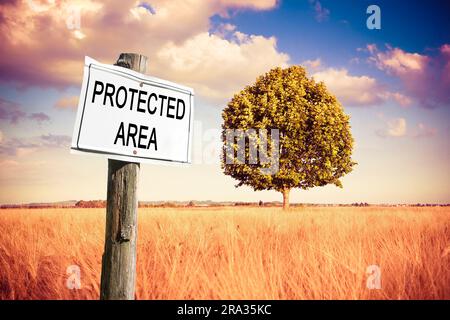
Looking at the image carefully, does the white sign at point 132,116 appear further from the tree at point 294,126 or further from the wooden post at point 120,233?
the tree at point 294,126

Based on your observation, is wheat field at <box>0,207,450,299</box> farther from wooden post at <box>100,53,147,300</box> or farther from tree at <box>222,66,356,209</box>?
tree at <box>222,66,356,209</box>

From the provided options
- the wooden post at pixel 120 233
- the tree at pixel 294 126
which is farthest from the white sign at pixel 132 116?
the tree at pixel 294 126

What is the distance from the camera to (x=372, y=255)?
392 centimetres

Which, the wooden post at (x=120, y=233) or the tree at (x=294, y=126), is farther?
the tree at (x=294, y=126)

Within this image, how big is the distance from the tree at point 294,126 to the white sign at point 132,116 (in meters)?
15.2

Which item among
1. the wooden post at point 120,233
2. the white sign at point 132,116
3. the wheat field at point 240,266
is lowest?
the wheat field at point 240,266

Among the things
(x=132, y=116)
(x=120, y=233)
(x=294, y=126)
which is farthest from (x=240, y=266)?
(x=294, y=126)

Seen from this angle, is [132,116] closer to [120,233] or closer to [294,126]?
[120,233]

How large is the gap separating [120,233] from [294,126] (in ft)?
53.1

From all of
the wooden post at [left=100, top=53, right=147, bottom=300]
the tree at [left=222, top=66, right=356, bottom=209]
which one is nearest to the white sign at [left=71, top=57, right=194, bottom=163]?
the wooden post at [left=100, top=53, right=147, bottom=300]

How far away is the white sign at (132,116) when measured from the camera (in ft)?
7.00

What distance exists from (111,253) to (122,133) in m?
0.83

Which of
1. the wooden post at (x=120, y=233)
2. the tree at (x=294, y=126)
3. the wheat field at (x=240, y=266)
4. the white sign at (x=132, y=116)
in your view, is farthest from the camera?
the tree at (x=294, y=126)
